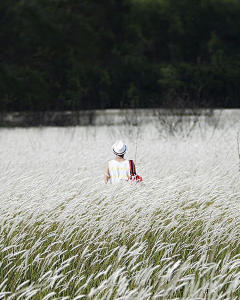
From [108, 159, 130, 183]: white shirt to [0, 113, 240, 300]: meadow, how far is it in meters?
0.13

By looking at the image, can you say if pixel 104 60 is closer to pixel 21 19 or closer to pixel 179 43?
pixel 179 43

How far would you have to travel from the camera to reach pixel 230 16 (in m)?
29.2

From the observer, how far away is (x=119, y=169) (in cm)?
416

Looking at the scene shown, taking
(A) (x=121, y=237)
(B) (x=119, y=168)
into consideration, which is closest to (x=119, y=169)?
(B) (x=119, y=168)

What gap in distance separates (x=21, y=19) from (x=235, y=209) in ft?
72.9

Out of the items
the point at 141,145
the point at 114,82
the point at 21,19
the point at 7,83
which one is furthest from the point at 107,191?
the point at 114,82

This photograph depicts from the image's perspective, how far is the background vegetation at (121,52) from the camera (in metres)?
24.6

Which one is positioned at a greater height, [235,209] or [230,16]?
[230,16]

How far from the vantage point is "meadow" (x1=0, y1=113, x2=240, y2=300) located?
2.28 meters

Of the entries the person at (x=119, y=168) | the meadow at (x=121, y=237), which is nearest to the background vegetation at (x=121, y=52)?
the meadow at (x=121, y=237)

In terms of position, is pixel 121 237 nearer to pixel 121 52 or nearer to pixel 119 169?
pixel 119 169

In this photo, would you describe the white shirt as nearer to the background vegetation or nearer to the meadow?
the meadow

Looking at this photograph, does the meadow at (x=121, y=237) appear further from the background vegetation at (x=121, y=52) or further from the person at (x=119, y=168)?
the background vegetation at (x=121, y=52)

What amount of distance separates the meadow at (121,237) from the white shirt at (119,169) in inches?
5.2
